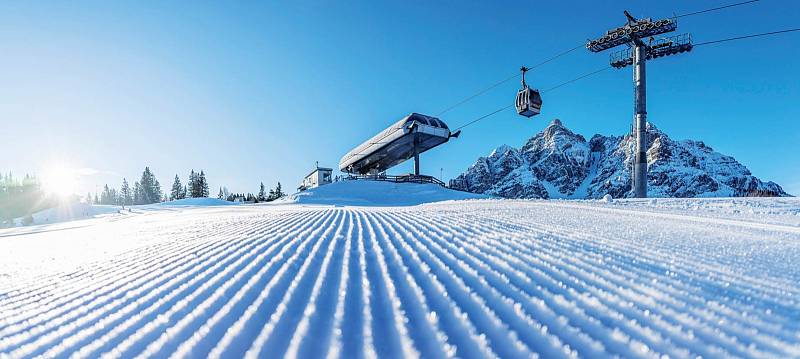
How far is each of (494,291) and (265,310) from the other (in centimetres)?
128

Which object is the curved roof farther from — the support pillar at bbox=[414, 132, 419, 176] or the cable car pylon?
the cable car pylon

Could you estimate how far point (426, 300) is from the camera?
197cm

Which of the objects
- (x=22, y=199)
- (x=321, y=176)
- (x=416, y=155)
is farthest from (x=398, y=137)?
(x=22, y=199)

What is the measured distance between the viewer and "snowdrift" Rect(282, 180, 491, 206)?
2173 centimetres

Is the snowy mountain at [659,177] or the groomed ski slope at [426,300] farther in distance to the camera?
the snowy mountain at [659,177]

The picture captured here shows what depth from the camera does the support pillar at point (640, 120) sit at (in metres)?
14.8

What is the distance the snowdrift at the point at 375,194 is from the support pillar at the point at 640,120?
785cm

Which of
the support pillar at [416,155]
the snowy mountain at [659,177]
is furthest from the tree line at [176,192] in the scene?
the snowy mountain at [659,177]

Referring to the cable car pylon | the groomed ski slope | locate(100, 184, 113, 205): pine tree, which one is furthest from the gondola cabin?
locate(100, 184, 113, 205): pine tree

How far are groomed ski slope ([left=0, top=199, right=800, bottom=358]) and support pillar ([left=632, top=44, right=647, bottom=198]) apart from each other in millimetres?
12822

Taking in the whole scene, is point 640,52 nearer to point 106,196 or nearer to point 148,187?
point 148,187

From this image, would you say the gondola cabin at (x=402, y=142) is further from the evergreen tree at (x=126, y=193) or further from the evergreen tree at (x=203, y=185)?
the evergreen tree at (x=126, y=193)

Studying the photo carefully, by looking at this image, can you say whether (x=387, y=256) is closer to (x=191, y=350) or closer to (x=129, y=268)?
(x=191, y=350)

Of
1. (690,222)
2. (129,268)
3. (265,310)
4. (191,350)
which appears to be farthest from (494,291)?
(690,222)
